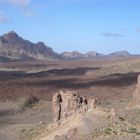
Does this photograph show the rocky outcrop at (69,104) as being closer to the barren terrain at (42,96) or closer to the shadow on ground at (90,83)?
the barren terrain at (42,96)

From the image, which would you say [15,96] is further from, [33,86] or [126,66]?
[126,66]

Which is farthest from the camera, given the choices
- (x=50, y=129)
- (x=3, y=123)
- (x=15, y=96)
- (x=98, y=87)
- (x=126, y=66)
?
(x=126, y=66)

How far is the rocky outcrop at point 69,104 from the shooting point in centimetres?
3158

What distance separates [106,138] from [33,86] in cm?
5450

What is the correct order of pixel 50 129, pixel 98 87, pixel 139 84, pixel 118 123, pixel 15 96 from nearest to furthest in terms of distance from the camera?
pixel 118 123 → pixel 50 129 → pixel 139 84 → pixel 15 96 → pixel 98 87

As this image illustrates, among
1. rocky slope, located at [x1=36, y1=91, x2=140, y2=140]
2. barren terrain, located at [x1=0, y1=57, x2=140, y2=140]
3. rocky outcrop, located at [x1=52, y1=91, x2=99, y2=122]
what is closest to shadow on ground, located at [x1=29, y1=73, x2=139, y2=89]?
barren terrain, located at [x1=0, y1=57, x2=140, y2=140]

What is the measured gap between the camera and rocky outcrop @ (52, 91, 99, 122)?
31577 mm

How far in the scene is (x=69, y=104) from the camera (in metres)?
32.4

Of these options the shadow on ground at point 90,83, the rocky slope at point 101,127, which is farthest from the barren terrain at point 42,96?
the rocky slope at point 101,127

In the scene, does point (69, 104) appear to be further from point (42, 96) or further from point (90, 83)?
point (90, 83)

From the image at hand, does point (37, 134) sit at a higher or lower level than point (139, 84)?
lower

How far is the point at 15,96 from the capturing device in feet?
212

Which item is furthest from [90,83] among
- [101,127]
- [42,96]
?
[101,127]

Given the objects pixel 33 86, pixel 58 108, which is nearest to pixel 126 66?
pixel 33 86
